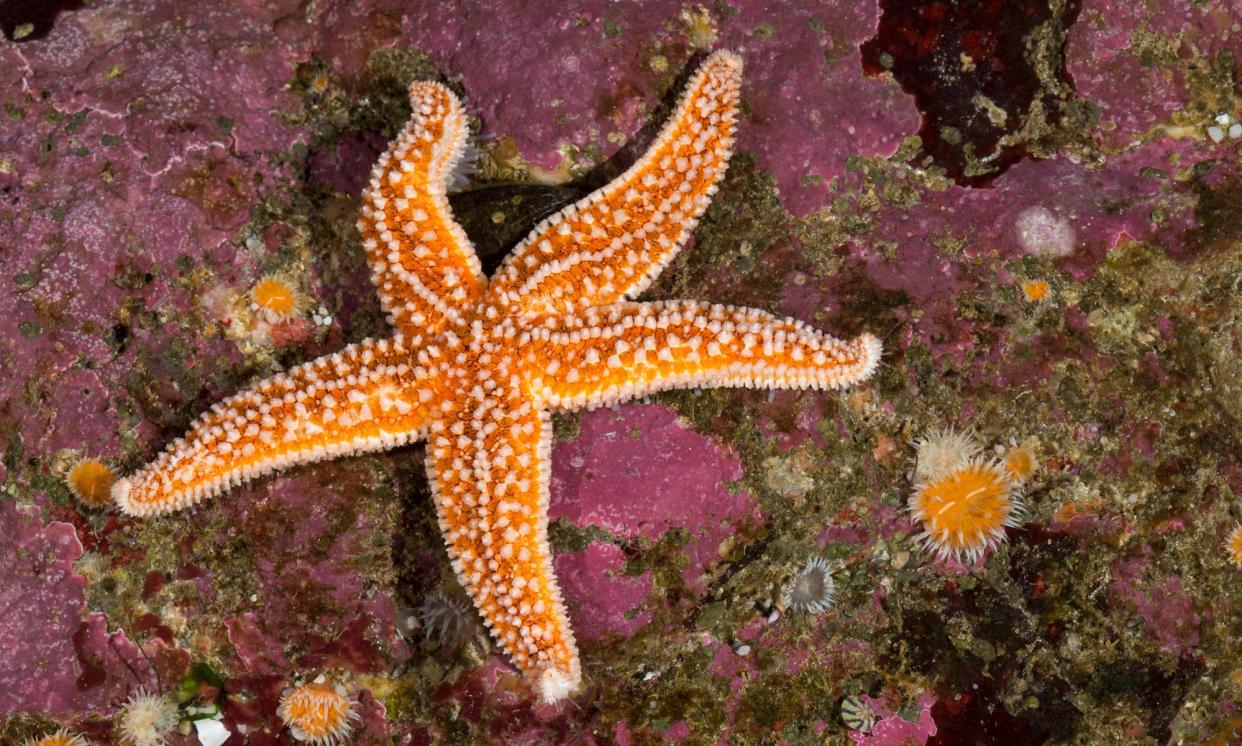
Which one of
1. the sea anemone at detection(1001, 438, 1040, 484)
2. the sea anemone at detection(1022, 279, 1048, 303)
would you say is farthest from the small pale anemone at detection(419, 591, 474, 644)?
the sea anemone at detection(1022, 279, 1048, 303)

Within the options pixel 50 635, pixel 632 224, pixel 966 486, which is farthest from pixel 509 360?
pixel 50 635

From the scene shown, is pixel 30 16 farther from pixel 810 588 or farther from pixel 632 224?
pixel 810 588

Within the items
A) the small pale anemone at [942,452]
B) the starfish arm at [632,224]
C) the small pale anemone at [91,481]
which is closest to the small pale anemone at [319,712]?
the small pale anemone at [91,481]

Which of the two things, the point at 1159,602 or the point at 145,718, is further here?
the point at 145,718

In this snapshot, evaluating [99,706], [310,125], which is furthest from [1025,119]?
[99,706]

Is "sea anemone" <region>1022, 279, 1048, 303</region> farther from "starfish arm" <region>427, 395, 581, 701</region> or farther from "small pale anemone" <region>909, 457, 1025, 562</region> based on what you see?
"starfish arm" <region>427, 395, 581, 701</region>

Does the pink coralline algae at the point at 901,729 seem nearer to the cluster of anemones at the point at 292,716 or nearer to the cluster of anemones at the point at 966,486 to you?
the cluster of anemones at the point at 966,486

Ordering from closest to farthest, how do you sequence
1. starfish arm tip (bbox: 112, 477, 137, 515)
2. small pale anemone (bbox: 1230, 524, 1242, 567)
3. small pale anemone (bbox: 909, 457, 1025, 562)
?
starfish arm tip (bbox: 112, 477, 137, 515) < small pale anemone (bbox: 909, 457, 1025, 562) < small pale anemone (bbox: 1230, 524, 1242, 567)
